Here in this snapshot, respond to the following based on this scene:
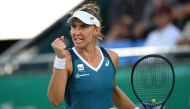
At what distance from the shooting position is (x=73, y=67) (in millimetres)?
5746

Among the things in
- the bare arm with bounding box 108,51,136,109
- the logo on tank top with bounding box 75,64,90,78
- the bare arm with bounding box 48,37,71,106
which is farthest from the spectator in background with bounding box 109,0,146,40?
the bare arm with bounding box 48,37,71,106

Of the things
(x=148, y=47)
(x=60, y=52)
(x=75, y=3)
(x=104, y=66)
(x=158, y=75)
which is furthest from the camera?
(x=75, y=3)

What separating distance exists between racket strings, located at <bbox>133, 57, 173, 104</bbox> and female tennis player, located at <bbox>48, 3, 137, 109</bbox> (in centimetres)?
36

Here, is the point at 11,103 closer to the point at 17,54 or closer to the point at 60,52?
the point at 17,54

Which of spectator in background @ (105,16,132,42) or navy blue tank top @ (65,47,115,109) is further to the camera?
spectator in background @ (105,16,132,42)

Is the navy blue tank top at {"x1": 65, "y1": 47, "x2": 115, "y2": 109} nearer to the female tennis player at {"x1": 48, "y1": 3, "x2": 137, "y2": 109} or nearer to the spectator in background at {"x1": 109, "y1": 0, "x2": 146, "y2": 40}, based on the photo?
the female tennis player at {"x1": 48, "y1": 3, "x2": 137, "y2": 109}

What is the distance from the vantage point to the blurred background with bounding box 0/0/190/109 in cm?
863

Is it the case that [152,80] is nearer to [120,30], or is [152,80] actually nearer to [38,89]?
[38,89]

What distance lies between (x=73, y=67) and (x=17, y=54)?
314cm

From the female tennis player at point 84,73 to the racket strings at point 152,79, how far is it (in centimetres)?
36

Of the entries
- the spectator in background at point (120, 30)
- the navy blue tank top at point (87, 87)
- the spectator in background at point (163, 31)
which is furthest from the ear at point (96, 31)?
the spectator in background at point (120, 30)

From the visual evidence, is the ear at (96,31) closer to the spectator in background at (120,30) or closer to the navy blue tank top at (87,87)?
the navy blue tank top at (87,87)

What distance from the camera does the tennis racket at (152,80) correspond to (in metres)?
6.10

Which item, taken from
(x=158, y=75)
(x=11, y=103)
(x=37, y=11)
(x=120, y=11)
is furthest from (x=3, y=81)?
(x=158, y=75)
